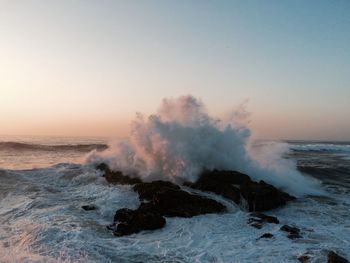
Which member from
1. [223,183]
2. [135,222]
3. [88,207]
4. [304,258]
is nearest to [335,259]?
[304,258]

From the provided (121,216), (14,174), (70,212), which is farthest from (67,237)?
(14,174)

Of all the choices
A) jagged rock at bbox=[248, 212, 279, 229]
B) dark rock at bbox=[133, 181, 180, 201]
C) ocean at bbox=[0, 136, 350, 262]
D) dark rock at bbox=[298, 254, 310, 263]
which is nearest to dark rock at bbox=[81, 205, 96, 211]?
ocean at bbox=[0, 136, 350, 262]

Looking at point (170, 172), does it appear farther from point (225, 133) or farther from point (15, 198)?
point (15, 198)

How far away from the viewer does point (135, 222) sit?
1000 centimetres

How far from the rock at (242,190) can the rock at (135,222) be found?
3564 mm

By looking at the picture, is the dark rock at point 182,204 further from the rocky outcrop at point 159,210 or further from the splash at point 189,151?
the splash at point 189,151

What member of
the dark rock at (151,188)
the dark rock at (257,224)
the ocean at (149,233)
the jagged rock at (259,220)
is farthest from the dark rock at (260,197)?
the dark rock at (151,188)

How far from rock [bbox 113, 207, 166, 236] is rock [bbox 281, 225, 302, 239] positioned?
10.5 feet

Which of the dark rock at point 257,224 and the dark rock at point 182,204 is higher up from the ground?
the dark rock at point 182,204

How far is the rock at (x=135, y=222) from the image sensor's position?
9727 millimetres

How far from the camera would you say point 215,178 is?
14797 millimetres

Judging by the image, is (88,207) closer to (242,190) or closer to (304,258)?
(242,190)

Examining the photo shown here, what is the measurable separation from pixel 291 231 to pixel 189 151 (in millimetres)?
7693

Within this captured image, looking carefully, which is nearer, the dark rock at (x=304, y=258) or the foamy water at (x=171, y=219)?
the dark rock at (x=304, y=258)
